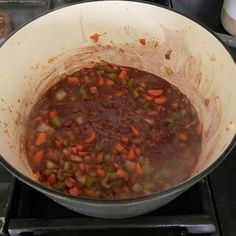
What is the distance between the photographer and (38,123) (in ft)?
3.76

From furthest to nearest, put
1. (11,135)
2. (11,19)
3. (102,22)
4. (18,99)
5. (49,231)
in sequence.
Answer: (11,19) < (102,22) < (18,99) < (11,135) < (49,231)

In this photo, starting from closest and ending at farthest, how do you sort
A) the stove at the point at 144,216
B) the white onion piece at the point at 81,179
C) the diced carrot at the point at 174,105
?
1. the stove at the point at 144,216
2. the white onion piece at the point at 81,179
3. the diced carrot at the point at 174,105

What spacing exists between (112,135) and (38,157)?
228 mm

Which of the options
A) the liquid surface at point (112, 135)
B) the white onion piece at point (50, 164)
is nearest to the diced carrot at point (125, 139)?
the liquid surface at point (112, 135)

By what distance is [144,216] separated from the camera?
90cm

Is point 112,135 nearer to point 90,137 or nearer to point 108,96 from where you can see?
point 90,137

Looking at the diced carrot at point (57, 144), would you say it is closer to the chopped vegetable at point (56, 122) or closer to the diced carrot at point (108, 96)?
the chopped vegetable at point (56, 122)

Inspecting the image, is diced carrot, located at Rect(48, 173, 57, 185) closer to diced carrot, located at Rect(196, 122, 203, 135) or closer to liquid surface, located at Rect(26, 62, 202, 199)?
liquid surface, located at Rect(26, 62, 202, 199)

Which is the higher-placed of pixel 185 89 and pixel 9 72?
pixel 9 72

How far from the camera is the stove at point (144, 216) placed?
0.88 meters

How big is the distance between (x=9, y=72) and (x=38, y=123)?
0.63 feet

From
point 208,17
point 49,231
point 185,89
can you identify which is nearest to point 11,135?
point 49,231

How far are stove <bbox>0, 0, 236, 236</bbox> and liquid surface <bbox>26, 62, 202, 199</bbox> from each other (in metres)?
0.06

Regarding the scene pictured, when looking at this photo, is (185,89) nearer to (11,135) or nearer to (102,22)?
(102,22)
